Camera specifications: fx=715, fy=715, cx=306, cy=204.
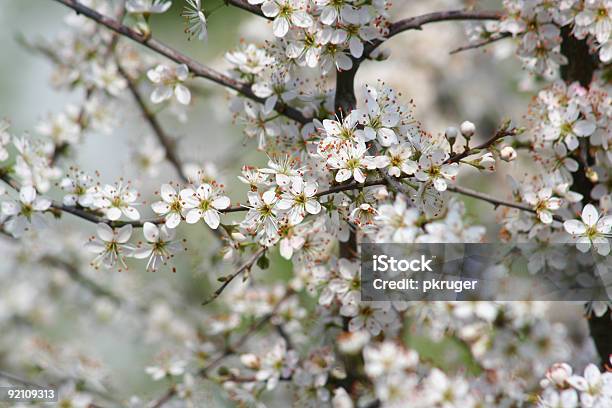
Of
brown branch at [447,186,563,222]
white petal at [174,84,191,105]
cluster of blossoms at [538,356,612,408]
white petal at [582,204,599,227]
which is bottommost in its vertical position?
cluster of blossoms at [538,356,612,408]

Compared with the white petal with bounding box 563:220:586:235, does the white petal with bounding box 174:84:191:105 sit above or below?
above

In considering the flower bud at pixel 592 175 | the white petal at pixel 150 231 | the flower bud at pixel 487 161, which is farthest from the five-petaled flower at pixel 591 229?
the white petal at pixel 150 231

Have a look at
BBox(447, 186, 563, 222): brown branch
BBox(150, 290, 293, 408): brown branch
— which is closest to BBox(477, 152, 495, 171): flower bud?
BBox(447, 186, 563, 222): brown branch

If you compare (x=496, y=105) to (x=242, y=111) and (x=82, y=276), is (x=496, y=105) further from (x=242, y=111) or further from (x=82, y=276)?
(x=242, y=111)

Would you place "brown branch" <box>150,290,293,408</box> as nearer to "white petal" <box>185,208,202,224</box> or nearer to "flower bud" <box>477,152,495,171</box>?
"white petal" <box>185,208,202,224</box>

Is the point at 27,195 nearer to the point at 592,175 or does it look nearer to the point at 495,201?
the point at 495,201

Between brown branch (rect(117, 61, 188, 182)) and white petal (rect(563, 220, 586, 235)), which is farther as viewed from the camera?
brown branch (rect(117, 61, 188, 182))
